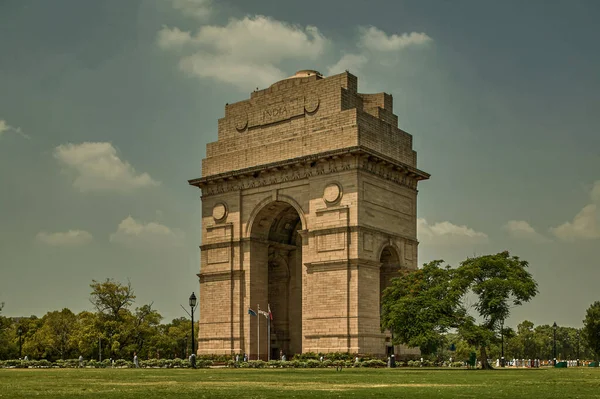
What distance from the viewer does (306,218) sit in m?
54.9

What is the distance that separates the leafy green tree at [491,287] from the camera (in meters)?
43.9

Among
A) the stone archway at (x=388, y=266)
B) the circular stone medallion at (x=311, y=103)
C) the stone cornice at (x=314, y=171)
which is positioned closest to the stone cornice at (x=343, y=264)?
the stone archway at (x=388, y=266)

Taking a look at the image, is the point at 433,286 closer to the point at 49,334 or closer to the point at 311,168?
the point at 311,168

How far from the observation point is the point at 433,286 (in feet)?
154

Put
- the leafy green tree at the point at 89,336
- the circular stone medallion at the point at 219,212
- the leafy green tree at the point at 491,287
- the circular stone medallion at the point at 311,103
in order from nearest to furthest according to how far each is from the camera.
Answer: the leafy green tree at the point at 491,287
the circular stone medallion at the point at 311,103
the circular stone medallion at the point at 219,212
the leafy green tree at the point at 89,336

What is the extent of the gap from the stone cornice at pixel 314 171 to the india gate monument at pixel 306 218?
0.26ft

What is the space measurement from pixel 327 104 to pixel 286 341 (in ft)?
62.9

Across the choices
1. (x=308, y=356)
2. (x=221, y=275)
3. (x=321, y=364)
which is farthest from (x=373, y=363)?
(x=221, y=275)

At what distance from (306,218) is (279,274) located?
359 inches

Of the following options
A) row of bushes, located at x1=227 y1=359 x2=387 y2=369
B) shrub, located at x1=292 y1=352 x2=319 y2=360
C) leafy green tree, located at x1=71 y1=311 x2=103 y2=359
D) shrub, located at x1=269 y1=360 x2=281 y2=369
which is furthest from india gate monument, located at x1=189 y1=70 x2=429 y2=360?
leafy green tree, located at x1=71 y1=311 x2=103 y2=359

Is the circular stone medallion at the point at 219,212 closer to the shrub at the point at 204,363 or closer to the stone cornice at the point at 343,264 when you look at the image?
the stone cornice at the point at 343,264

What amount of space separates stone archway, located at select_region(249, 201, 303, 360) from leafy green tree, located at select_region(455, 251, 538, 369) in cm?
1693

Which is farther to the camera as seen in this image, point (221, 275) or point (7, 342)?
point (7, 342)

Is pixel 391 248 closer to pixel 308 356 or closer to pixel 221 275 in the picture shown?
pixel 308 356
